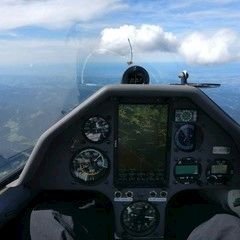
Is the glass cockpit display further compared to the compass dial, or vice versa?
the compass dial

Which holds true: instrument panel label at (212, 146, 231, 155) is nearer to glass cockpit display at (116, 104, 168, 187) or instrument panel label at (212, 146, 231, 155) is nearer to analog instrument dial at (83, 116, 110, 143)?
glass cockpit display at (116, 104, 168, 187)

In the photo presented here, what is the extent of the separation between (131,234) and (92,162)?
69 centimetres

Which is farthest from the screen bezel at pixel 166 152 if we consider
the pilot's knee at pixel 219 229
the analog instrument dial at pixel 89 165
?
the pilot's knee at pixel 219 229

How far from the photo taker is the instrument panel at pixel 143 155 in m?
4.57

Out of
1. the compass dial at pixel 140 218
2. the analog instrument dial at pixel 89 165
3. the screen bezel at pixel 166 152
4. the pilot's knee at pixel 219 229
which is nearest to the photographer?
the pilot's knee at pixel 219 229

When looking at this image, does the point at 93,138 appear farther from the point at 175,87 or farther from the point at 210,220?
the point at 210,220

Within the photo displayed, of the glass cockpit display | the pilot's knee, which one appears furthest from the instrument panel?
the pilot's knee

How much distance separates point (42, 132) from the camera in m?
4.51

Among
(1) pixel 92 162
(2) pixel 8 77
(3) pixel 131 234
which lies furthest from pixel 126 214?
(2) pixel 8 77

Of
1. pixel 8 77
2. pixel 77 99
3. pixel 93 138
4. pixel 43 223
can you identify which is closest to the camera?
pixel 43 223

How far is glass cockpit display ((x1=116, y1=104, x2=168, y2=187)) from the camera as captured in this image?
461 cm

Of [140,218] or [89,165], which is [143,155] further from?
[140,218]

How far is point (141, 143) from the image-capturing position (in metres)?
4.67

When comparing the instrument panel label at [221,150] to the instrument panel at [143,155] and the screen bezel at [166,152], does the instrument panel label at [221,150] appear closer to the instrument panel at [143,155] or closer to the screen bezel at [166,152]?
the instrument panel at [143,155]
